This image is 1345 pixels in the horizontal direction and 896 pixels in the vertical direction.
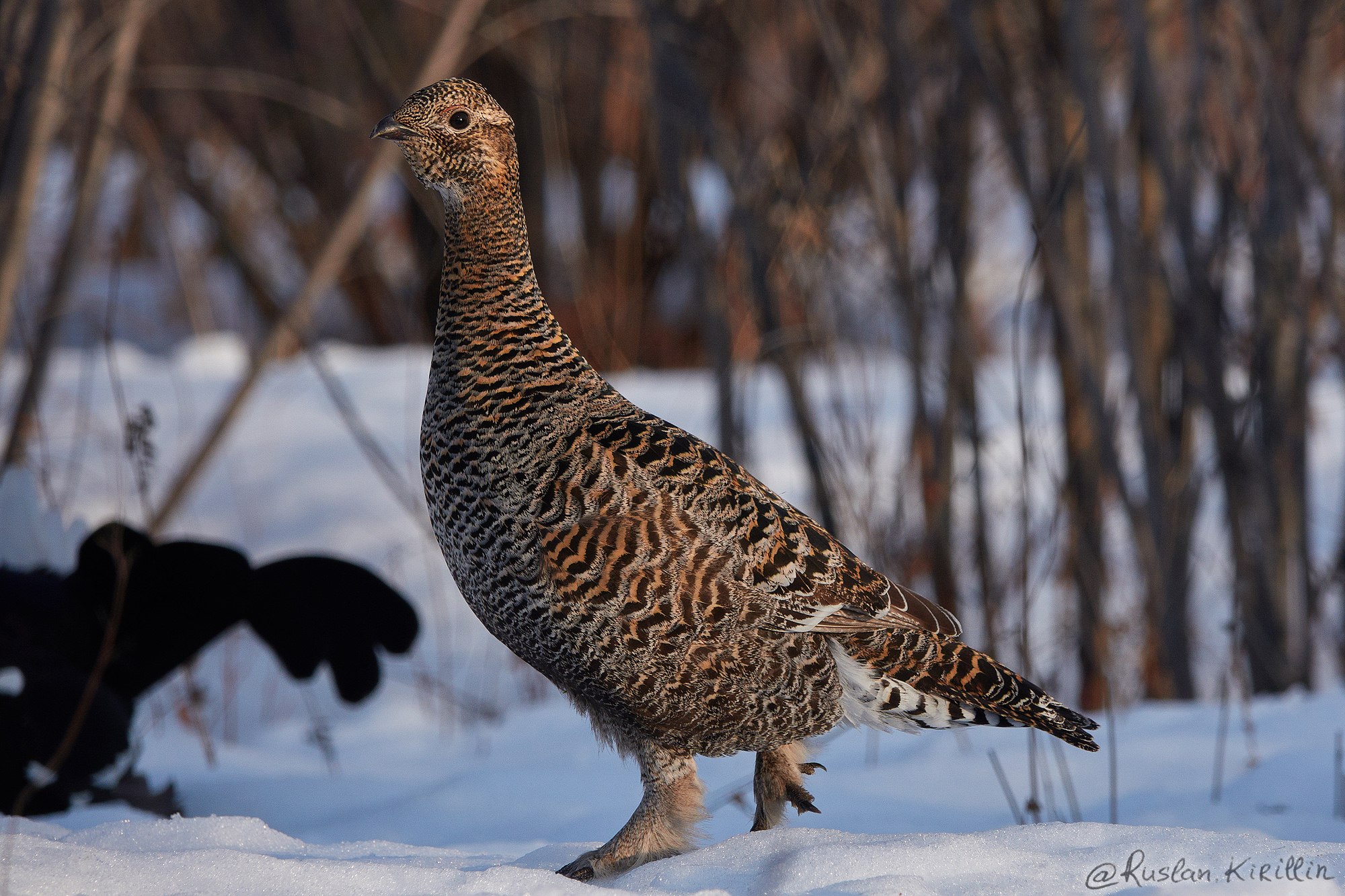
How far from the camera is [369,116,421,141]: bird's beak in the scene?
7.55 ft

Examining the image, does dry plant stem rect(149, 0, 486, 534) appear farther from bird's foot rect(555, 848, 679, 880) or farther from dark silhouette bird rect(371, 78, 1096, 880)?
bird's foot rect(555, 848, 679, 880)

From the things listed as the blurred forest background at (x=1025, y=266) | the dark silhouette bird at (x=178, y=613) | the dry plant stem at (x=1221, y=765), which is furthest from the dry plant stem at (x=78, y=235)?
the dry plant stem at (x=1221, y=765)

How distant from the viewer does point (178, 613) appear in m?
3.46

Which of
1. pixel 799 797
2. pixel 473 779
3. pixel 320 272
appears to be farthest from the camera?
pixel 320 272

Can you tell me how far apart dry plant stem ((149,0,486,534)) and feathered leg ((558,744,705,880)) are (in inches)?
93.8

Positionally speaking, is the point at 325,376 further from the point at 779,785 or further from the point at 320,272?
the point at 779,785

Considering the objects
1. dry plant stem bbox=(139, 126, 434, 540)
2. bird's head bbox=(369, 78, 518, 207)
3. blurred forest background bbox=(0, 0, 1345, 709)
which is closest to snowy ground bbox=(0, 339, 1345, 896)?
blurred forest background bbox=(0, 0, 1345, 709)

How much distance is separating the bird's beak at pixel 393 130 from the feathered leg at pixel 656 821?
4.06ft

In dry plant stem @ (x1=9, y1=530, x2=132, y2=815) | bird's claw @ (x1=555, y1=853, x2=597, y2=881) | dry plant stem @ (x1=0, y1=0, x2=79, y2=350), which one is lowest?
bird's claw @ (x1=555, y1=853, x2=597, y2=881)

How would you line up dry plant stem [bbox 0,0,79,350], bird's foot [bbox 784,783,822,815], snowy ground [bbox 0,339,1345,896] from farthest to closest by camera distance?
1. dry plant stem [bbox 0,0,79,350]
2. bird's foot [bbox 784,783,822,815]
3. snowy ground [bbox 0,339,1345,896]

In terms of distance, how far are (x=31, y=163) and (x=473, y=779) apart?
2.21m

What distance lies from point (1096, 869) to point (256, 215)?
10.3 m

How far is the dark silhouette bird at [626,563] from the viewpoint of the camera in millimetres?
2252

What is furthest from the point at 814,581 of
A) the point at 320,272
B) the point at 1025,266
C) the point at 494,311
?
the point at 320,272
